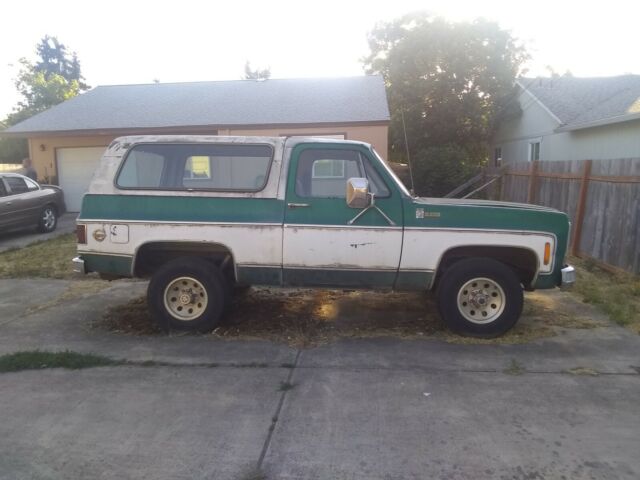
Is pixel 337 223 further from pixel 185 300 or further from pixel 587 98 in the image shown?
pixel 587 98

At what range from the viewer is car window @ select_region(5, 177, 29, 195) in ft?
39.9

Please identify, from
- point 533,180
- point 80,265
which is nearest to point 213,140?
point 80,265

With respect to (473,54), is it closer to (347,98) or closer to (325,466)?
(347,98)

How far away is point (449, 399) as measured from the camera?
4230mm

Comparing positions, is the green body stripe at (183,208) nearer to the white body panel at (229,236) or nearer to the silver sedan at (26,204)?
the white body panel at (229,236)

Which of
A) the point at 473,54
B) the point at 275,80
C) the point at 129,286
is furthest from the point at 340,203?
the point at 473,54

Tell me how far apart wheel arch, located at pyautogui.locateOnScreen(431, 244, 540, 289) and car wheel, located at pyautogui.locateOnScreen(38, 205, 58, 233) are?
1047 cm

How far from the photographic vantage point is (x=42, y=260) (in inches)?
384

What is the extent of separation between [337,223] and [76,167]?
45.1 ft

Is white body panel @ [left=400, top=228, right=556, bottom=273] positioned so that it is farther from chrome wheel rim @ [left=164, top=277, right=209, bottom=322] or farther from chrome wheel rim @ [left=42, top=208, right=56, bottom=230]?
chrome wheel rim @ [left=42, top=208, right=56, bottom=230]

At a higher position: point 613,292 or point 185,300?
point 185,300

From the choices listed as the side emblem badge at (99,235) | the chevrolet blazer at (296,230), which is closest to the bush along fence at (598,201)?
the chevrolet blazer at (296,230)

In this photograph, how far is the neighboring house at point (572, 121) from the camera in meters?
14.6

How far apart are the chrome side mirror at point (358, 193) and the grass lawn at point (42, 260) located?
541 cm
